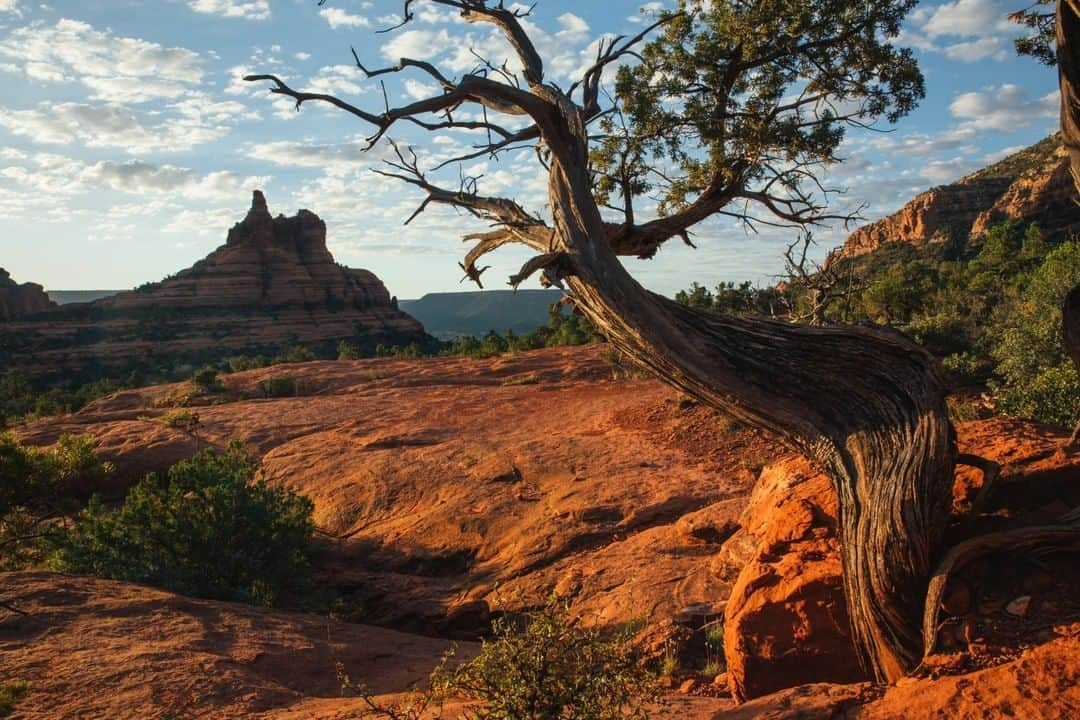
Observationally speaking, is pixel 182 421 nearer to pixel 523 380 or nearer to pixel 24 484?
pixel 24 484

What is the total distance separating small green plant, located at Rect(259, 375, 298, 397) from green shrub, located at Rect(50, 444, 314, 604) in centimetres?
1381

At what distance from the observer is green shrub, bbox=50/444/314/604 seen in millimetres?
7797

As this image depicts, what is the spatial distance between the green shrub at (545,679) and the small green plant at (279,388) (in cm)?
2019

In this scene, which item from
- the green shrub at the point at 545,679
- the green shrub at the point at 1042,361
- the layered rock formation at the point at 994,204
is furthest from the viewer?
the layered rock formation at the point at 994,204

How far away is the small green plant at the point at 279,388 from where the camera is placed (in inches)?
880

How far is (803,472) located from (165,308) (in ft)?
242

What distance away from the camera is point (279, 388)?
2239 centimetres

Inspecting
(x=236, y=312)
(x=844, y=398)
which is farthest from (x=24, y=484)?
(x=236, y=312)

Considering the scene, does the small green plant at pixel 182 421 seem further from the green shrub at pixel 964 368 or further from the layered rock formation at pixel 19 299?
the layered rock formation at pixel 19 299

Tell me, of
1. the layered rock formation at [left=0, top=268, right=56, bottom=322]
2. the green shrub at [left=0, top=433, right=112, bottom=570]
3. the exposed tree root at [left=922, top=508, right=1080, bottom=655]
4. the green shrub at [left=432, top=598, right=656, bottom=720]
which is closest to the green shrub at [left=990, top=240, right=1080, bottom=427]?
the exposed tree root at [left=922, top=508, right=1080, bottom=655]

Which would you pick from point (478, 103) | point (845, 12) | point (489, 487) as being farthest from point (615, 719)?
point (489, 487)

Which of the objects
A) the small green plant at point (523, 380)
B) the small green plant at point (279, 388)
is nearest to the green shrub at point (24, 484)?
the small green plant at point (279, 388)

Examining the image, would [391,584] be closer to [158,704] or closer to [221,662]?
[221,662]

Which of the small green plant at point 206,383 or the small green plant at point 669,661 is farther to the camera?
the small green plant at point 206,383
